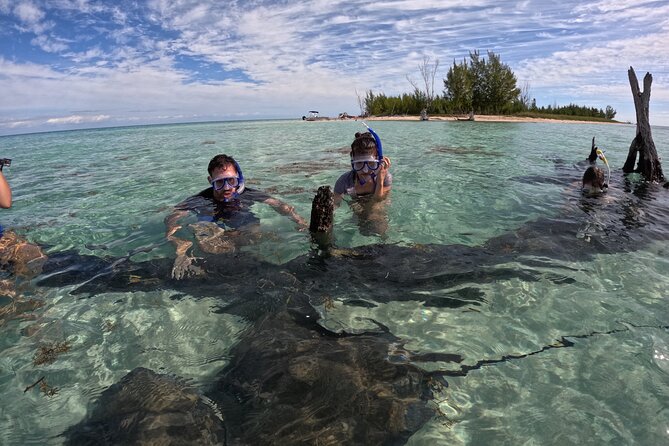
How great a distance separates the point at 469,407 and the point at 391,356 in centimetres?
60

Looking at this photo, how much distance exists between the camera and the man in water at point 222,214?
16.5 feet

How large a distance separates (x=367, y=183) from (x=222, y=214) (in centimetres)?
235

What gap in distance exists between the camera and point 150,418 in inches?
86.5

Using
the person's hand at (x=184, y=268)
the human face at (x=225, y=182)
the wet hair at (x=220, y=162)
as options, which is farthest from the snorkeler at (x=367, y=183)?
the person's hand at (x=184, y=268)

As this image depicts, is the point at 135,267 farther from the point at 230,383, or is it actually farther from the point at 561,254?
the point at 561,254

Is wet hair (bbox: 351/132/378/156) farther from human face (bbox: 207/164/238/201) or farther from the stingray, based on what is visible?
human face (bbox: 207/164/238/201)

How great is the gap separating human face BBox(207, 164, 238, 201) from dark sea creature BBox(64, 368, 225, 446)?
3.43 m

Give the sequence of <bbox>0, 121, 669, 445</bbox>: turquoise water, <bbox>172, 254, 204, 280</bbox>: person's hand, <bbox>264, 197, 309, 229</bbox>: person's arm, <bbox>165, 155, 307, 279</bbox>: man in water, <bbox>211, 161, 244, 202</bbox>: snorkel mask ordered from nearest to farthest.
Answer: <bbox>0, 121, 669, 445</bbox>: turquoise water < <bbox>172, 254, 204, 280</bbox>: person's hand < <bbox>165, 155, 307, 279</bbox>: man in water < <bbox>264, 197, 309, 229</bbox>: person's arm < <bbox>211, 161, 244, 202</bbox>: snorkel mask

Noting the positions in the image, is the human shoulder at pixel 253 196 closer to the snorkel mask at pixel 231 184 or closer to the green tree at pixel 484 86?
the snorkel mask at pixel 231 184

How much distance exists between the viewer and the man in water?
5.04m

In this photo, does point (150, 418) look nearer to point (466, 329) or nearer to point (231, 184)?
point (466, 329)

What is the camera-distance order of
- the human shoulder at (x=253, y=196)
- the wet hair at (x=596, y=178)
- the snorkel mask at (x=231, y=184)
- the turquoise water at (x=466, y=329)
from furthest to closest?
1. the wet hair at (x=596, y=178)
2. the human shoulder at (x=253, y=196)
3. the snorkel mask at (x=231, y=184)
4. the turquoise water at (x=466, y=329)

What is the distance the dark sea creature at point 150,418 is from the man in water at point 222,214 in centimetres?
235

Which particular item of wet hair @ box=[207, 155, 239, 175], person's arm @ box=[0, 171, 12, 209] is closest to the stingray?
person's arm @ box=[0, 171, 12, 209]
